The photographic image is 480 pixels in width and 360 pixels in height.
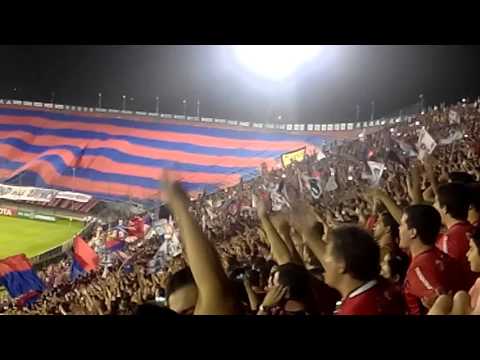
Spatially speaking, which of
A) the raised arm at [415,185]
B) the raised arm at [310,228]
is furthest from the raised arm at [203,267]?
the raised arm at [415,185]

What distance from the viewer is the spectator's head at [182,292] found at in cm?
305

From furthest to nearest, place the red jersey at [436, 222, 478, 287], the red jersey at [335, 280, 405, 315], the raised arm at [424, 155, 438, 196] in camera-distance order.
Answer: the raised arm at [424, 155, 438, 196]
the red jersey at [436, 222, 478, 287]
the red jersey at [335, 280, 405, 315]

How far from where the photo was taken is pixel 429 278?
9.64 feet

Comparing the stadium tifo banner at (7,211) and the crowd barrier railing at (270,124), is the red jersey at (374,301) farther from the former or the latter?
the stadium tifo banner at (7,211)

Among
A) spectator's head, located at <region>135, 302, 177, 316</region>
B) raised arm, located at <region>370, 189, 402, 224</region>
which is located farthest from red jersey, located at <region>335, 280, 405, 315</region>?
spectator's head, located at <region>135, 302, 177, 316</region>

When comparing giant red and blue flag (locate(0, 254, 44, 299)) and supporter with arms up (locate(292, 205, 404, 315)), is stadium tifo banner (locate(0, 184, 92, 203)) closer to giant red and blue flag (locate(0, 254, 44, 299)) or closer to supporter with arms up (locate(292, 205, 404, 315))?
giant red and blue flag (locate(0, 254, 44, 299))

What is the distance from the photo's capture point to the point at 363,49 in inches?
126

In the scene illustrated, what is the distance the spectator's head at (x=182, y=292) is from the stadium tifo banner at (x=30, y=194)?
2.01 ft

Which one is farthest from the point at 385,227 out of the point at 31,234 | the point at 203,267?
the point at 31,234

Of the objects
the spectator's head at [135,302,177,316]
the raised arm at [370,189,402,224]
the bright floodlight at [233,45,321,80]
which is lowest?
the spectator's head at [135,302,177,316]

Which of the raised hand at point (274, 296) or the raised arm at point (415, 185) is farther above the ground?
the raised arm at point (415, 185)

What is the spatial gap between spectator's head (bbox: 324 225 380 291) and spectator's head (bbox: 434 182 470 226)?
0.35 meters

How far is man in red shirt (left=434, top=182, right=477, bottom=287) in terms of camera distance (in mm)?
3039

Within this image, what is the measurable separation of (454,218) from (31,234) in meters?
1.94
